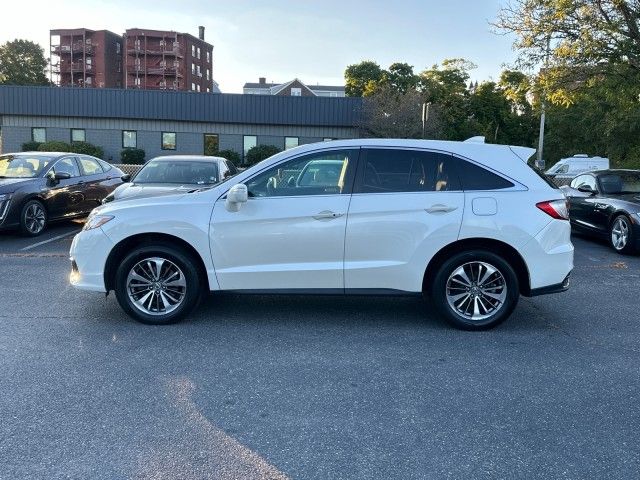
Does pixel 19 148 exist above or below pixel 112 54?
below

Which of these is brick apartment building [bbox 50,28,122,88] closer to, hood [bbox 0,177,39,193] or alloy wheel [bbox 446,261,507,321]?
hood [bbox 0,177,39,193]

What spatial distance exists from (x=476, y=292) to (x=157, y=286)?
9.82 feet

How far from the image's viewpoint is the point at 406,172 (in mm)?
5441

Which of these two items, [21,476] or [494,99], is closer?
[21,476]

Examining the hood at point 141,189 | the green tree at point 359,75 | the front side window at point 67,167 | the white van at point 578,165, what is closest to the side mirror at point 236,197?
the hood at point 141,189

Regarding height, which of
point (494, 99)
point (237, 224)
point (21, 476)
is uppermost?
point (494, 99)

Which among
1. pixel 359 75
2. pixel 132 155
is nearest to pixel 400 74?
pixel 359 75

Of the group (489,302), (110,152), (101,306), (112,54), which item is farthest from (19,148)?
(112,54)

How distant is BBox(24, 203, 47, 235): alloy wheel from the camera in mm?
10352

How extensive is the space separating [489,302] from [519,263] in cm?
46

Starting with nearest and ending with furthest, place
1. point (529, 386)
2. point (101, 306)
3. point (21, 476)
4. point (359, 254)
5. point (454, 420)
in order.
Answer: point (21, 476) < point (454, 420) < point (529, 386) < point (359, 254) < point (101, 306)

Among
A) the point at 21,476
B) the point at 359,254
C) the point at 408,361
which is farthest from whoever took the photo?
the point at 359,254

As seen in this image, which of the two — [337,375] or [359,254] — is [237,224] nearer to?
[359,254]

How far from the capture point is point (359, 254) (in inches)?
208
